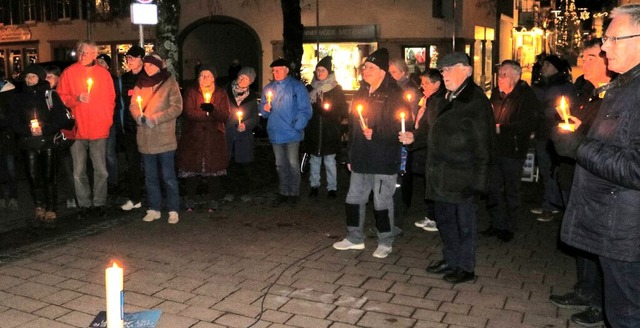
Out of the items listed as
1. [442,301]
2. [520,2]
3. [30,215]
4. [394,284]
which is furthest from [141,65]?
[520,2]

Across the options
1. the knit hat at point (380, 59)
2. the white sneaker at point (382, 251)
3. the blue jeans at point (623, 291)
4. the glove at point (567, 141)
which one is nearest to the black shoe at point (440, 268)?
the white sneaker at point (382, 251)

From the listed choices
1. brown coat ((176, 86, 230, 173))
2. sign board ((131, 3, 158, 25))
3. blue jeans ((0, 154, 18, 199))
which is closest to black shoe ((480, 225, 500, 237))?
brown coat ((176, 86, 230, 173))

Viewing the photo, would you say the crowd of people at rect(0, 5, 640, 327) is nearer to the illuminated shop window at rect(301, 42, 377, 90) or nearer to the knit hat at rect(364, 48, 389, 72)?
the knit hat at rect(364, 48, 389, 72)

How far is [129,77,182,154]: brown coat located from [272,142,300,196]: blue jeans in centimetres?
176

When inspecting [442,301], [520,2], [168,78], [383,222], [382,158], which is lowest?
[442,301]

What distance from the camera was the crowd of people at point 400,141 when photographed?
376 centimetres

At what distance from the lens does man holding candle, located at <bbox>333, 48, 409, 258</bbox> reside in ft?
21.9

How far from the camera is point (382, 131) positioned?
22.0ft

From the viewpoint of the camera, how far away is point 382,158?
22.0ft

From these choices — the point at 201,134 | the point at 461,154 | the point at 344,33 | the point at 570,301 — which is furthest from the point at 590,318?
the point at 344,33

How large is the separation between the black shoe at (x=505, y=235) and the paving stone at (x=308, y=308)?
2.96 m

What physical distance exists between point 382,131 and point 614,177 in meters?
3.35

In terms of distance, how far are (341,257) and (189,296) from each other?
6.04ft

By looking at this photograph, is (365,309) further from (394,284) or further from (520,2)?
(520,2)
